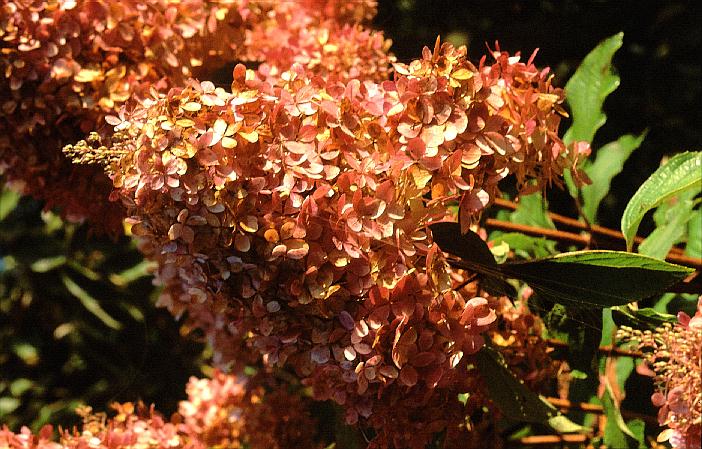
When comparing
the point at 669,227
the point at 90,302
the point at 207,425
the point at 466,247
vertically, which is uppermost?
the point at 466,247

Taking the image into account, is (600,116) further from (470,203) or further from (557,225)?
(470,203)

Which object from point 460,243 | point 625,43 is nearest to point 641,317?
point 460,243

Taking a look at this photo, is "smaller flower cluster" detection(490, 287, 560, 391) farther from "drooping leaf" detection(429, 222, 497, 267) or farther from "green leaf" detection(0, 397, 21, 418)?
"green leaf" detection(0, 397, 21, 418)

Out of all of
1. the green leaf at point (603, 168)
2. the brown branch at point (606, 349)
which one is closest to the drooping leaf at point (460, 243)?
the brown branch at point (606, 349)

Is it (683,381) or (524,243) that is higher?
(683,381)

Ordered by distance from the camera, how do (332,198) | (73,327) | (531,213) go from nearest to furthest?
1. (332,198)
2. (531,213)
3. (73,327)

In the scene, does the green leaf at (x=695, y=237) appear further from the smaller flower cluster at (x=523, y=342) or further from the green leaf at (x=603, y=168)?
the smaller flower cluster at (x=523, y=342)

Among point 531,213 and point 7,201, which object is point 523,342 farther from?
point 7,201
